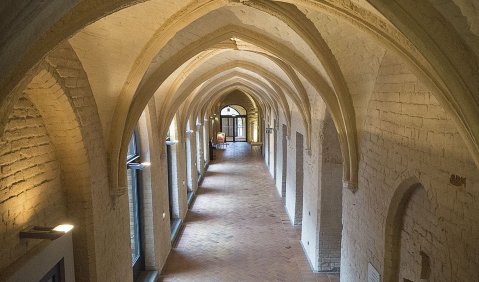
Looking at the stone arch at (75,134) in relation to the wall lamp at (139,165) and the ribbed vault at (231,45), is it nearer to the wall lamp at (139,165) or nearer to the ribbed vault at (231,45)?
the ribbed vault at (231,45)

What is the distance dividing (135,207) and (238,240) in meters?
3.67

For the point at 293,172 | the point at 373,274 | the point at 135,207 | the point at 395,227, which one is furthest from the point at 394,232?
the point at 293,172

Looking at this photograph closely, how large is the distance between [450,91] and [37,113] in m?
3.71

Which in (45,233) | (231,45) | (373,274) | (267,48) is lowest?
(373,274)

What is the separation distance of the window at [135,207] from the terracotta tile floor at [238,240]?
81 centimetres

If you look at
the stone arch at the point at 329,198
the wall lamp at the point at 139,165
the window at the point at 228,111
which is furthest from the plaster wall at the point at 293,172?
the window at the point at 228,111

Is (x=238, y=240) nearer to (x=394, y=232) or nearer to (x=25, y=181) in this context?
(x=394, y=232)

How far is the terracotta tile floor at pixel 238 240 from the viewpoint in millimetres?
8820

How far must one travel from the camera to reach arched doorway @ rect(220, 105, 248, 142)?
32.7m

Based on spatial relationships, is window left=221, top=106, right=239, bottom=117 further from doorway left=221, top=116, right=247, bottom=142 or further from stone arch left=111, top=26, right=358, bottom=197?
stone arch left=111, top=26, right=358, bottom=197

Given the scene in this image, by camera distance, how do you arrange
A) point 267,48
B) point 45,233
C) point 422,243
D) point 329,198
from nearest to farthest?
point 45,233, point 422,243, point 267,48, point 329,198

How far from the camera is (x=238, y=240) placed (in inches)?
423

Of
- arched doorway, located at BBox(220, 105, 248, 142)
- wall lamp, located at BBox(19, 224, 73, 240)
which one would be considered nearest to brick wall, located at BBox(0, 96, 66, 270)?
wall lamp, located at BBox(19, 224, 73, 240)

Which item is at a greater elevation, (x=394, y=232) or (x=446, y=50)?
(x=446, y=50)
